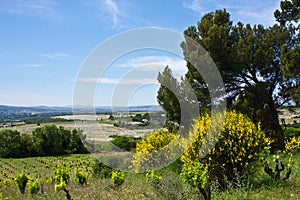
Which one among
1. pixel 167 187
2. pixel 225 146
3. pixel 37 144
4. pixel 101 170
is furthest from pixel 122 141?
pixel 37 144

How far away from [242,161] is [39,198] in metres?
4.49

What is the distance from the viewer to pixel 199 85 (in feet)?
49.4

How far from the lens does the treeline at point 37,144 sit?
50281 millimetres

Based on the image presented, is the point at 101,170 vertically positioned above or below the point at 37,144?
above

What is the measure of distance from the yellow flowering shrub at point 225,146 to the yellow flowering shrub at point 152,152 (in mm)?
3907

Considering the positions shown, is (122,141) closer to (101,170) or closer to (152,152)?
(101,170)

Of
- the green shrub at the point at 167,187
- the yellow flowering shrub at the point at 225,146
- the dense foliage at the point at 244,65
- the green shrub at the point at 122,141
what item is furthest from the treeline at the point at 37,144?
the green shrub at the point at 167,187

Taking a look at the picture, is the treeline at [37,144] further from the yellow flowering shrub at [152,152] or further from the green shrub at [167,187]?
the green shrub at [167,187]

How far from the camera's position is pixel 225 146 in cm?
615

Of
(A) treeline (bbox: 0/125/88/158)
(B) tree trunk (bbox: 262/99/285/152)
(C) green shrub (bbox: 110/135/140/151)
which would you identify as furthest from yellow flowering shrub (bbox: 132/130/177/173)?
(A) treeline (bbox: 0/125/88/158)

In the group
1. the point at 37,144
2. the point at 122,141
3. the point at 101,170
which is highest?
the point at 122,141

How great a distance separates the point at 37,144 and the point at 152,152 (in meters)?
45.0

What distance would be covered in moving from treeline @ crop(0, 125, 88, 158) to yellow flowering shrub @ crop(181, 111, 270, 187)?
45.0 m

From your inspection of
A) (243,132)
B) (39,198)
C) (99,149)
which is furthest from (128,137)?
(243,132)
